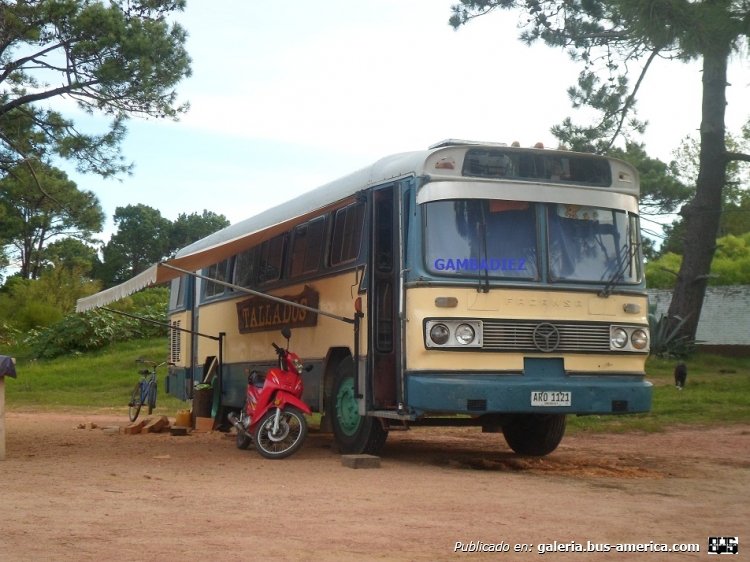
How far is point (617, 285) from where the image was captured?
36.0 feet

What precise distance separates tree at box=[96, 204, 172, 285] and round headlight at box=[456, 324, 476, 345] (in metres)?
69.9

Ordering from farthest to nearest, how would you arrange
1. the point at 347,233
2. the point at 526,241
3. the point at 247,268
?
the point at 247,268, the point at 347,233, the point at 526,241

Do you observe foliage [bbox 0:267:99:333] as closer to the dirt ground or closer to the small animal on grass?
the small animal on grass

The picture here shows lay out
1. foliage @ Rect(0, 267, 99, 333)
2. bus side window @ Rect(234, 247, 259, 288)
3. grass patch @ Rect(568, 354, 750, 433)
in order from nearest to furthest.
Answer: bus side window @ Rect(234, 247, 259, 288) < grass patch @ Rect(568, 354, 750, 433) < foliage @ Rect(0, 267, 99, 333)

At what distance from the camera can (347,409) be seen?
1206 cm

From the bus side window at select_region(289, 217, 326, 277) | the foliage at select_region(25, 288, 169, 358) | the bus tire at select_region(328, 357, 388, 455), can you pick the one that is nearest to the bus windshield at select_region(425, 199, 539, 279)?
the bus tire at select_region(328, 357, 388, 455)

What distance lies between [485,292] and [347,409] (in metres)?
2.46

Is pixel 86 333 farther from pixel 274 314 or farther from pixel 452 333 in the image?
pixel 452 333

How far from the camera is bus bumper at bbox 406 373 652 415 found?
33.4 feet

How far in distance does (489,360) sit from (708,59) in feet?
26.2

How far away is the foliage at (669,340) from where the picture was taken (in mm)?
26781

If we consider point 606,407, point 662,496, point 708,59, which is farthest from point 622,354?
point 708,59

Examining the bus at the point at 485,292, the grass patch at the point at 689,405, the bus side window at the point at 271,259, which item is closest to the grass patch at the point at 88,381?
the bus side window at the point at 271,259

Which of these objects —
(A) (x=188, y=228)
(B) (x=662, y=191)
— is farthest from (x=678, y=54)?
(A) (x=188, y=228)
